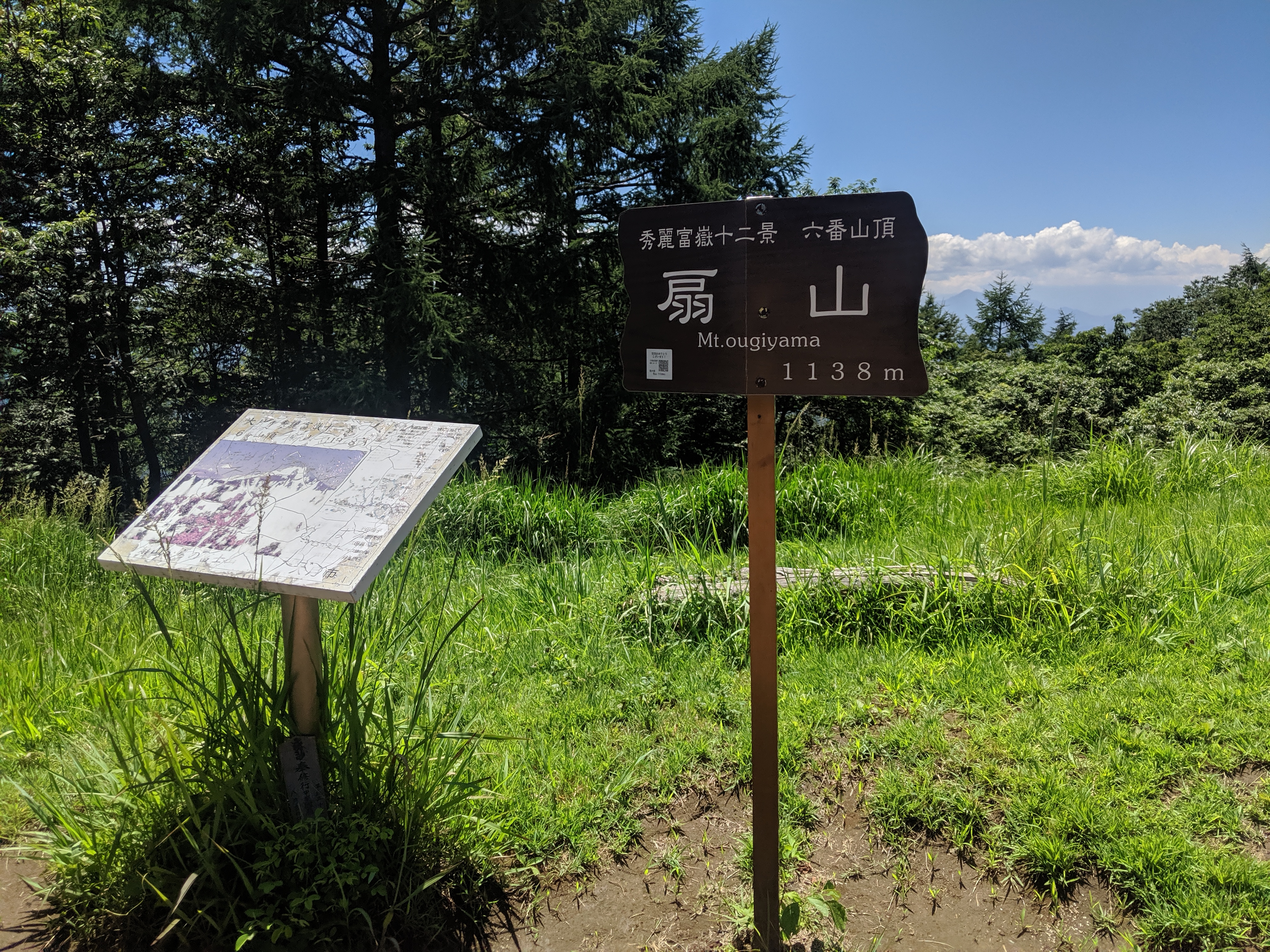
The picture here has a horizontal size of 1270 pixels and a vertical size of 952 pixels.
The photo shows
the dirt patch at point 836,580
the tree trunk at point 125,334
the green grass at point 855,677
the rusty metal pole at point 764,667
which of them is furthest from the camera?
the tree trunk at point 125,334

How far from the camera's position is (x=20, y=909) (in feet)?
6.86

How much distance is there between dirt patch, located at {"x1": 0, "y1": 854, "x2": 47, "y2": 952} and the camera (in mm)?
1966

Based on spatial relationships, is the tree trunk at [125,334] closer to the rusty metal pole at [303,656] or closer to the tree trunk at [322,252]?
the tree trunk at [322,252]

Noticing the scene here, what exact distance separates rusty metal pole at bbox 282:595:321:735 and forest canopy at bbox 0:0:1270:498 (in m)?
6.91

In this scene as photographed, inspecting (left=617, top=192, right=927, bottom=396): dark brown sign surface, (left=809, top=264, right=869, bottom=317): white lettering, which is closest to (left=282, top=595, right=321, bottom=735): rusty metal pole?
(left=617, top=192, right=927, bottom=396): dark brown sign surface

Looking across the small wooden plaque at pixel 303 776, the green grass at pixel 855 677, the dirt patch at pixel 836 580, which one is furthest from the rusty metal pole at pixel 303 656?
the dirt patch at pixel 836 580

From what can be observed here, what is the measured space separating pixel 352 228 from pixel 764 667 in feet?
38.4

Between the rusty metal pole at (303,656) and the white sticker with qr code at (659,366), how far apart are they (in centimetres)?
113

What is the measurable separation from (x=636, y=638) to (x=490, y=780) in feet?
3.99

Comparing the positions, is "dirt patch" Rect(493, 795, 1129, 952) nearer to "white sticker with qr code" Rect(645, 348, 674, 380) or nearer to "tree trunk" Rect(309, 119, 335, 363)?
"white sticker with qr code" Rect(645, 348, 674, 380)

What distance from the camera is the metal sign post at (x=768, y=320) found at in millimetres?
1871

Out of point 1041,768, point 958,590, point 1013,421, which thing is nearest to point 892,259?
point 1041,768

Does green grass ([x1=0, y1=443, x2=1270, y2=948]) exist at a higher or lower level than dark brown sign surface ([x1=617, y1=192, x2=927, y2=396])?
lower

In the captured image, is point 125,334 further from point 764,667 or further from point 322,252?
point 764,667
